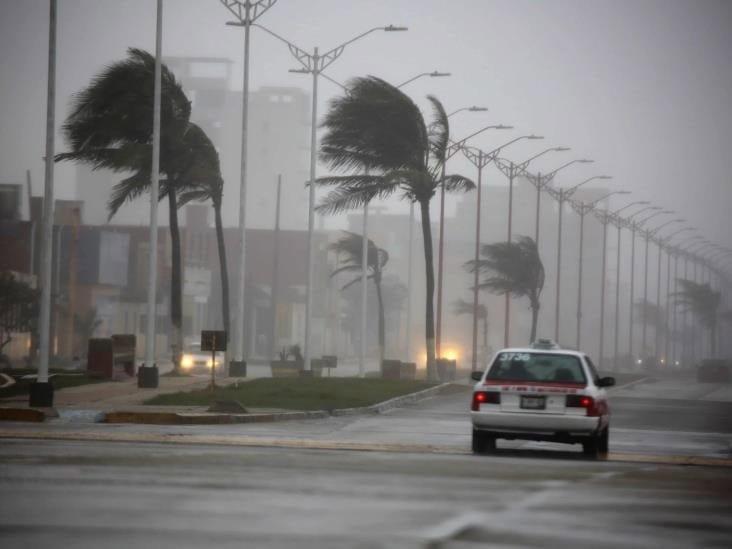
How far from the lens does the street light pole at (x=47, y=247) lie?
30438 millimetres

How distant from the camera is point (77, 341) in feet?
327

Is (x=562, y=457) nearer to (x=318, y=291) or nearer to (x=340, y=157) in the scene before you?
(x=340, y=157)

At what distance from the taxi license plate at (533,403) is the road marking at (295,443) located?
0.95 meters

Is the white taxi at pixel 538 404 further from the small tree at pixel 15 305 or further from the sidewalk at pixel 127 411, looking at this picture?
the small tree at pixel 15 305

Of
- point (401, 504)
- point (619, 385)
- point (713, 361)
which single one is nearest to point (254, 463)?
point (401, 504)

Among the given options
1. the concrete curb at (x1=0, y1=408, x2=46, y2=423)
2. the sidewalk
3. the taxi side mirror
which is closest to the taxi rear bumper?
the taxi side mirror

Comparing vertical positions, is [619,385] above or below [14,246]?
below

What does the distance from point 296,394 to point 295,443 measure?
543 inches

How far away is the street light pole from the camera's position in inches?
1198

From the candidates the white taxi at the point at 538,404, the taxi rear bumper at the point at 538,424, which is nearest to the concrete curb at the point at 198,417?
the white taxi at the point at 538,404

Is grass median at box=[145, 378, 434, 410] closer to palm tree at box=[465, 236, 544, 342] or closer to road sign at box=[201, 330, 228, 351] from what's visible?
road sign at box=[201, 330, 228, 351]

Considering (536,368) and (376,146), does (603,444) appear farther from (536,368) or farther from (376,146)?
(376,146)

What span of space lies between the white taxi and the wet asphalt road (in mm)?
382

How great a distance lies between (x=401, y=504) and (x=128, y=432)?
12039mm
